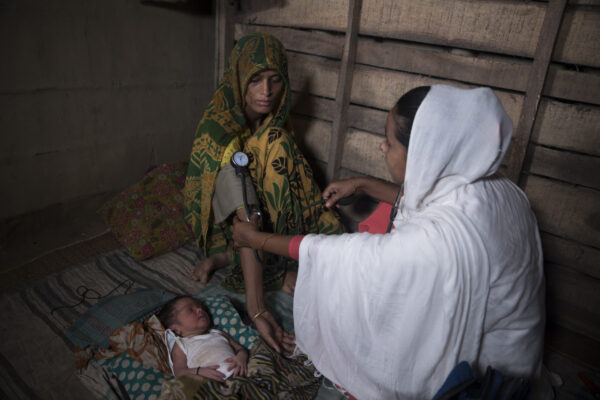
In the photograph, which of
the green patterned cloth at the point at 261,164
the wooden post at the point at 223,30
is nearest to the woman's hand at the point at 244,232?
the green patterned cloth at the point at 261,164

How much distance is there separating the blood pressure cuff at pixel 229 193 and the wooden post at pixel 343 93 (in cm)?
80

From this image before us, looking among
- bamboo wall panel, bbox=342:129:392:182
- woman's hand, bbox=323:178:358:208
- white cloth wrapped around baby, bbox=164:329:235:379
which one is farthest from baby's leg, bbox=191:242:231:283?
bamboo wall panel, bbox=342:129:392:182

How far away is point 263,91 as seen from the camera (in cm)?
205

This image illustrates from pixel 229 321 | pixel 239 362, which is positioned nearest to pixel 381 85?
pixel 229 321

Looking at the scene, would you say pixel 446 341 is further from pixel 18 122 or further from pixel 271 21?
pixel 18 122

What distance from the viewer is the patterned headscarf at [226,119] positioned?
79.0 inches

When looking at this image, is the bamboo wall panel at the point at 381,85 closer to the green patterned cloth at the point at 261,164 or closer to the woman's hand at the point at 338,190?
the green patterned cloth at the point at 261,164

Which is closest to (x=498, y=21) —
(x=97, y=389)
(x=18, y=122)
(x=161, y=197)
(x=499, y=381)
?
(x=499, y=381)

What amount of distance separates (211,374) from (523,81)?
1.96 meters

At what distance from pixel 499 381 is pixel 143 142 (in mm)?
2706

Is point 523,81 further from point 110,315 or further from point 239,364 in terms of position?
point 110,315

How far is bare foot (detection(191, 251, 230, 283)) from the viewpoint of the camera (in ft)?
7.53

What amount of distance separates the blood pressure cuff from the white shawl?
25.0 inches

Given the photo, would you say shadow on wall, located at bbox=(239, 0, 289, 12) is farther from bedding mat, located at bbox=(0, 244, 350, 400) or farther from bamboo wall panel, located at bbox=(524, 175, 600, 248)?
bamboo wall panel, located at bbox=(524, 175, 600, 248)
